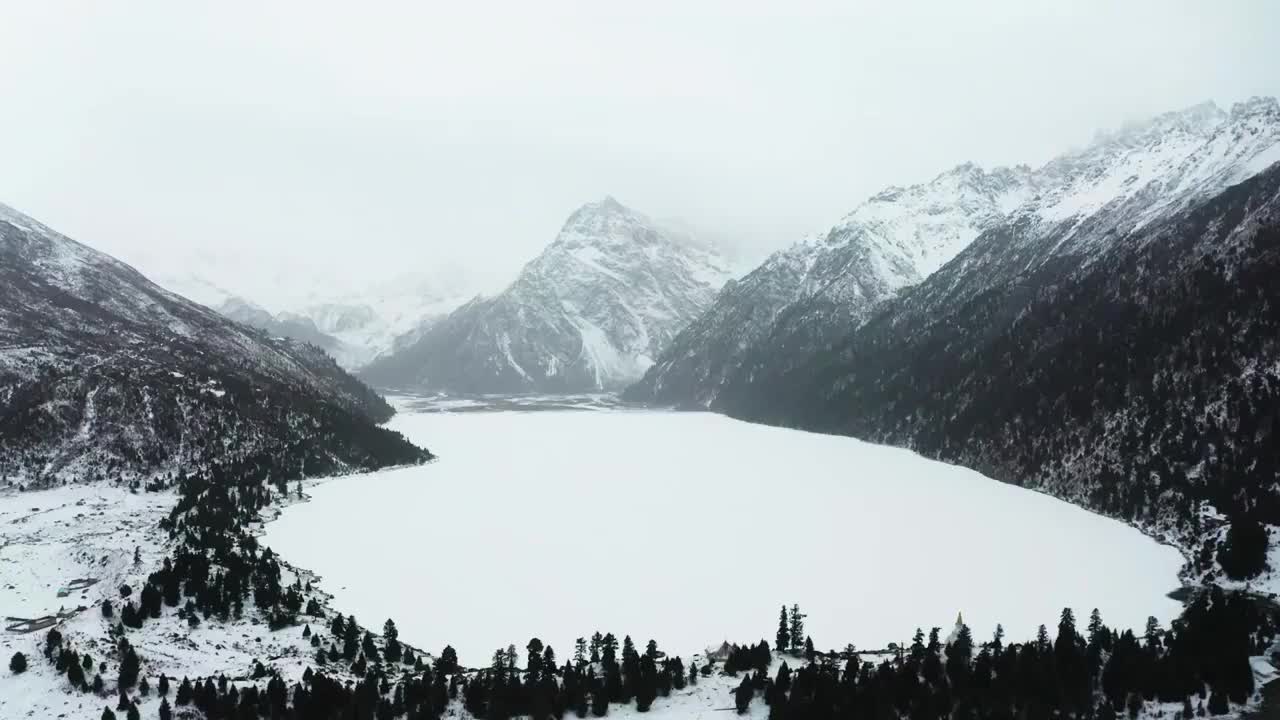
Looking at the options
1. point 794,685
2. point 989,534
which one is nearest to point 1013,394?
point 989,534

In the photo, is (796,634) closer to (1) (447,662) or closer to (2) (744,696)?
(2) (744,696)

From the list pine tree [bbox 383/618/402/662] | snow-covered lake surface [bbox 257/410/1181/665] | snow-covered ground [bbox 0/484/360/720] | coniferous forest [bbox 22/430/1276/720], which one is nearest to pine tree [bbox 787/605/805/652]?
coniferous forest [bbox 22/430/1276/720]

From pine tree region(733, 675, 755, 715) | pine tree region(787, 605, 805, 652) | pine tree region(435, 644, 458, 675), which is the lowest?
pine tree region(435, 644, 458, 675)

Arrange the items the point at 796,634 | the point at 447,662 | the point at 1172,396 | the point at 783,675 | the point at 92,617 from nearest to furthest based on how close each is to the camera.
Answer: the point at 783,675
the point at 447,662
the point at 796,634
the point at 92,617
the point at 1172,396

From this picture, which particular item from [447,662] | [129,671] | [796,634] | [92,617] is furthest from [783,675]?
[92,617]

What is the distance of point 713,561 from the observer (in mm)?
115938

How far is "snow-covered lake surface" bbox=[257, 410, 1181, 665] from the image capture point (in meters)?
92.4

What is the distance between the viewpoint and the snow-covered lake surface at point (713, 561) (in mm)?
92375

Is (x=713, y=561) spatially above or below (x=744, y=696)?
above

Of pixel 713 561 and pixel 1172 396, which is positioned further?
pixel 1172 396

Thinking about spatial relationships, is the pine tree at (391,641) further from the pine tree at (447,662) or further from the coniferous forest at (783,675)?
the pine tree at (447,662)

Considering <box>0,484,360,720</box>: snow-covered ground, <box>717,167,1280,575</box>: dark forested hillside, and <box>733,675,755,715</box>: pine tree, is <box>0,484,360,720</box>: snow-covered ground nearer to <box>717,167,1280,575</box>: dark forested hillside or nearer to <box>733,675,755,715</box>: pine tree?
<box>733,675,755,715</box>: pine tree

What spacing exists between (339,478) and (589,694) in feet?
427

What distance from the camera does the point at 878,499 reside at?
517 feet
